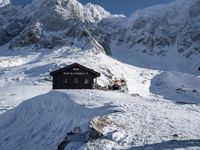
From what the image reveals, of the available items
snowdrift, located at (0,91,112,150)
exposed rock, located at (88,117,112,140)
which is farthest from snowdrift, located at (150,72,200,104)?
exposed rock, located at (88,117,112,140)

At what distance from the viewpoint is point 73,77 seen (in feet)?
208

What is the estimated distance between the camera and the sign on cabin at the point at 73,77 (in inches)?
2478

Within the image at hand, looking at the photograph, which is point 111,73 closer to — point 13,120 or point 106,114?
point 13,120

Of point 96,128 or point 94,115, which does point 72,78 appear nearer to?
point 94,115

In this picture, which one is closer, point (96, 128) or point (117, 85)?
point (96, 128)

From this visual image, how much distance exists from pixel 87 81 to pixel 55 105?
24979 millimetres

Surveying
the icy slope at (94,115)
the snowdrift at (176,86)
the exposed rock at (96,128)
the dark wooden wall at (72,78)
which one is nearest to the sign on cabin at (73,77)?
the dark wooden wall at (72,78)

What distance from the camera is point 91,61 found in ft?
542

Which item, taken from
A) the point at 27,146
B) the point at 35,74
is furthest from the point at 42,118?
the point at 35,74

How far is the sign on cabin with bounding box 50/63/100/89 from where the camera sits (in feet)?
206

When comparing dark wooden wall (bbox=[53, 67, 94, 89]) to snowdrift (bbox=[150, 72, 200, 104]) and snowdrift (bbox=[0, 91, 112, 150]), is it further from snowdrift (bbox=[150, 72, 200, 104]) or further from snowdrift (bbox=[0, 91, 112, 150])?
snowdrift (bbox=[150, 72, 200, 104])

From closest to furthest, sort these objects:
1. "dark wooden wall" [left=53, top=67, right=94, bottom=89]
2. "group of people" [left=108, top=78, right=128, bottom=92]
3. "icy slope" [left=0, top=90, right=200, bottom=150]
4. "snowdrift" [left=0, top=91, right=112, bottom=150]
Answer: "icy slope" [left=0, top=90, right=200, bottom=150], "snowdrift" [left=0, top=91, right=112, bottom=150], "group of people" [left=108, top=78, right=128, bottom=92], "dark wooden wall" [left=53, top=67, right=94, bottom=89]

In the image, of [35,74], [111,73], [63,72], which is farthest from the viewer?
[111,73]

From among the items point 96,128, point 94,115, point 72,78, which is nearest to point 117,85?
point 72,78
